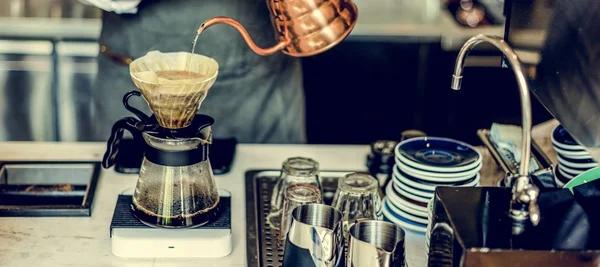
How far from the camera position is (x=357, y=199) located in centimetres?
163

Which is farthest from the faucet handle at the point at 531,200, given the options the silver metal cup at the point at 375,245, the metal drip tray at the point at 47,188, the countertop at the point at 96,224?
the metal drip tray at the point at 47,188

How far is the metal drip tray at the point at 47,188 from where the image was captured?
170cm

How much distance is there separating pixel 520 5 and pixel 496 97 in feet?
7.18

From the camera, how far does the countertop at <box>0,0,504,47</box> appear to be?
11.4 feet

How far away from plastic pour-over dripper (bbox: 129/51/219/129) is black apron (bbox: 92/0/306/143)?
902mm

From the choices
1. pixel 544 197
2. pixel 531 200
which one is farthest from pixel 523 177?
pixel 544 197

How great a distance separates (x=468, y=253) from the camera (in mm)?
1237

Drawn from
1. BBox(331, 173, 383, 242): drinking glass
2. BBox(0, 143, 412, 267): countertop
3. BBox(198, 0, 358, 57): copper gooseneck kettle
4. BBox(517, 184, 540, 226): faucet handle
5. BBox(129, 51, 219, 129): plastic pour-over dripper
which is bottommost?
BBox(0, 143, 412, 267): countertop

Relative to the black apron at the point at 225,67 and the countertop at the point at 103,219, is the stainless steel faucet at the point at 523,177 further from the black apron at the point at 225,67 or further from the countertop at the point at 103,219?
the black apron at the point at 225,67

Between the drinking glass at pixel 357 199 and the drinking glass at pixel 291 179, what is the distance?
89mm

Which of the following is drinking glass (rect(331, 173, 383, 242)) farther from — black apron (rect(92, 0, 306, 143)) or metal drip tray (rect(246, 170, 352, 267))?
black apron (rect(92, 0, 306, 143))

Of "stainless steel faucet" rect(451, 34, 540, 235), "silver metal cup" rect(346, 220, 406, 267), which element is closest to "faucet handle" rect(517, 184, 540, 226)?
"stainless steel faucet" rect(451, 34, 540, 235)

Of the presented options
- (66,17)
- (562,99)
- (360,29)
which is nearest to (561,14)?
(562,99)

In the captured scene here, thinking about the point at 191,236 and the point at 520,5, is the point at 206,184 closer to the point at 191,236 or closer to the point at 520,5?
the point at 191,236
